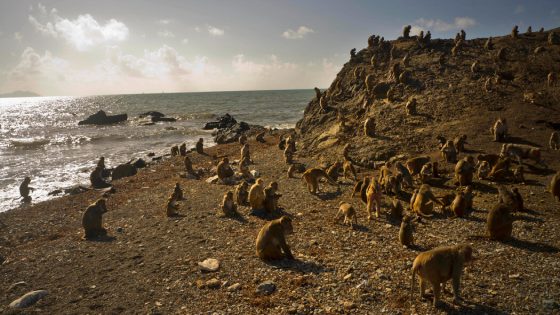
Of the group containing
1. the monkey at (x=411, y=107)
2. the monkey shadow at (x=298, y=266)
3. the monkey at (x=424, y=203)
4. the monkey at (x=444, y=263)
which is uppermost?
the monkey at (x=411, y=107)

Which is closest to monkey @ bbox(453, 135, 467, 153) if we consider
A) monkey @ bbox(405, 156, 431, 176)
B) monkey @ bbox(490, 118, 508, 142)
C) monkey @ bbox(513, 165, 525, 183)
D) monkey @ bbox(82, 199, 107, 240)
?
monkey @ bbox(490, 118, 508, 142)

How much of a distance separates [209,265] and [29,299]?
216 inches

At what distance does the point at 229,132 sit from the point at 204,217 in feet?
109

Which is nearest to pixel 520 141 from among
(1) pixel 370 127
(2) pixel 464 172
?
(2) pixel 464 172

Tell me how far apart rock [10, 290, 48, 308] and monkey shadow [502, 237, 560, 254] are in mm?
14812

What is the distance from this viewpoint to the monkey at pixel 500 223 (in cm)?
1207

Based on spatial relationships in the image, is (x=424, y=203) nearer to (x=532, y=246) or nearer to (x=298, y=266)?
(x=532, y=246)

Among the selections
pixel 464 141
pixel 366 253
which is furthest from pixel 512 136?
pixel 366 253

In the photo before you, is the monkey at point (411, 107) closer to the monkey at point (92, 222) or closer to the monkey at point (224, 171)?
the monkey at point (224, 171)

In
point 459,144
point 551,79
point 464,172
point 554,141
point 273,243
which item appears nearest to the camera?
point 273,243

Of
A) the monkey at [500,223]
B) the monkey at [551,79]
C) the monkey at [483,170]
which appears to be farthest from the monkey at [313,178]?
the monkey at [551,79]

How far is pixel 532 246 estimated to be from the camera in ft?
39.0

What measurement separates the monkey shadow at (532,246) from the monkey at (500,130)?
1252cm

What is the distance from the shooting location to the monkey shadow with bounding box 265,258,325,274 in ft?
37.6
